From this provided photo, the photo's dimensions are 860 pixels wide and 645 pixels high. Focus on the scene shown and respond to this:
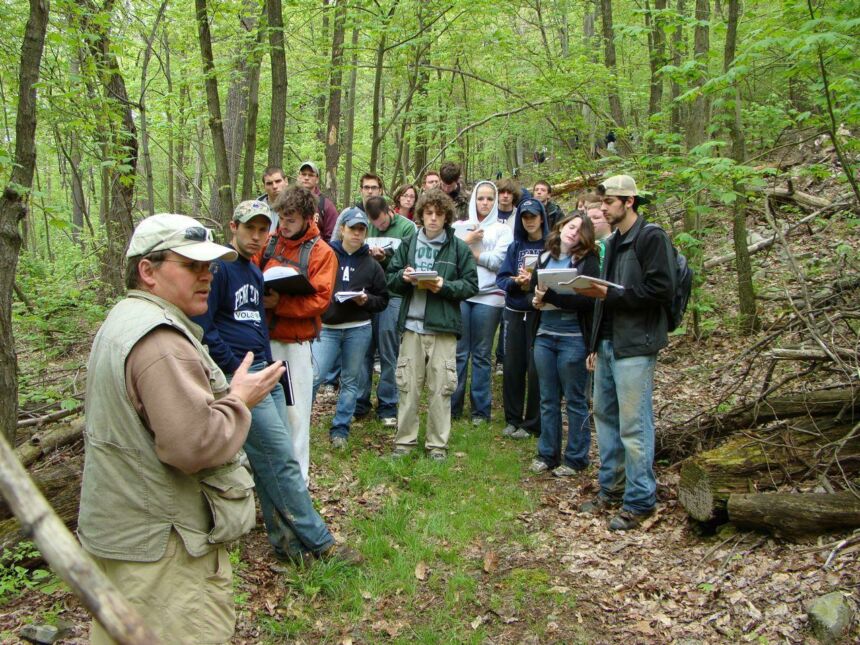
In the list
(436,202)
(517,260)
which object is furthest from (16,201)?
(517,260)

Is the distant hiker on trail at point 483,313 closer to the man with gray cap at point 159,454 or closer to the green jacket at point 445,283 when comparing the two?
the green jacket at point 445,283

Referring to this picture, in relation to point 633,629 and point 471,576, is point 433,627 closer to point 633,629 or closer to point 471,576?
point 471,576

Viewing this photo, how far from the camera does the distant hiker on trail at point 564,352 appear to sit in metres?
6.07

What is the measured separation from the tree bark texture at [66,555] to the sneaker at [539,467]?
18.3ft

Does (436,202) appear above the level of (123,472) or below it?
above

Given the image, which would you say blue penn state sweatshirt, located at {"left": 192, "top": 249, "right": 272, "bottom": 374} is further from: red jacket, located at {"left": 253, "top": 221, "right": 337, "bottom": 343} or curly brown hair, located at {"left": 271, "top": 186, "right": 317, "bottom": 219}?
curly brown hair, located at {"left": 271, "top": 186, "right": 317, "bottom": 219}

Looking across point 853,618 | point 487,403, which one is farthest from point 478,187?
point 853,618

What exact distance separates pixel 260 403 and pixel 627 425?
2872 millimetres

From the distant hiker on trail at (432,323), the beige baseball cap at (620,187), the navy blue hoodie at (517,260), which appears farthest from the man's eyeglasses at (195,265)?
the navy blue hoodie at (517,260)

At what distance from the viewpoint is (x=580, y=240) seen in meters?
6.08

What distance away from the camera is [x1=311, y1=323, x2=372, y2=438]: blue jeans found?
6.52m

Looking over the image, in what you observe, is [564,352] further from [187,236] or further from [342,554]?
[187,236]

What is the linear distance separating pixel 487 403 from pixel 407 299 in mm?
1951

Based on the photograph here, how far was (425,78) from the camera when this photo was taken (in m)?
14.0
